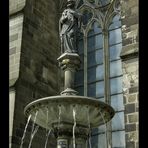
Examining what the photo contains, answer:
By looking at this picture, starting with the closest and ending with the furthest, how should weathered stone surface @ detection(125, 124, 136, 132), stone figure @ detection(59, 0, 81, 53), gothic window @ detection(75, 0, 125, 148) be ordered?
stone figure @ detection(59, 0, 81, 53) < weathered stone surface @ detection(125, 124, 136, 132) < gothic window @ detection(75, 0, 125, 148)

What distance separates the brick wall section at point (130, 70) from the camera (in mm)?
6773

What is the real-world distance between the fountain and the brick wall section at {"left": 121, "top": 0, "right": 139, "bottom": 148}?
1221 millimetres

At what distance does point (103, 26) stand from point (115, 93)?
1957 millimetres

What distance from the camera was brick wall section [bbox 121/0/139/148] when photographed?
6.77 m

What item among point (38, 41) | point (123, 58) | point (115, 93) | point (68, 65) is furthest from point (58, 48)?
point (68, 65)

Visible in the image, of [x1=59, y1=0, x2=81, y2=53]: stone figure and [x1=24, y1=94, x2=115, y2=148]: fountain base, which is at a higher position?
[x1=59, y1=0, x2=81, y2=53]: stone figure

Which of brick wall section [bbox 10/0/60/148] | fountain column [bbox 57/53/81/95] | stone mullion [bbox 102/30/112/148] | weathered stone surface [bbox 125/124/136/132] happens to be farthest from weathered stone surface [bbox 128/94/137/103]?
brick wall section [bbox 10/0/60/148]

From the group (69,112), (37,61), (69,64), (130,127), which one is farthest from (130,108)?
(37,61)

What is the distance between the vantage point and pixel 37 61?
9.16 meters

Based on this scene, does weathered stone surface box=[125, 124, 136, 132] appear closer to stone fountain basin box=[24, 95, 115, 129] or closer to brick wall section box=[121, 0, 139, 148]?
brick wall section box=[121, 0, 139, 148]

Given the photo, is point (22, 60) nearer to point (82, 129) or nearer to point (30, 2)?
point (30, 2)

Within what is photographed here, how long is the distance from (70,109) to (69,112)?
0.09 m

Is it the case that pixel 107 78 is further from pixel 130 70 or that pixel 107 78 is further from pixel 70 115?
pixel 70 115

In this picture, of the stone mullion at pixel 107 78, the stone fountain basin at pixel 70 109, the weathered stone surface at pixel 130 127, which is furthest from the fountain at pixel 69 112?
the stone mullion at pixel 107 78
